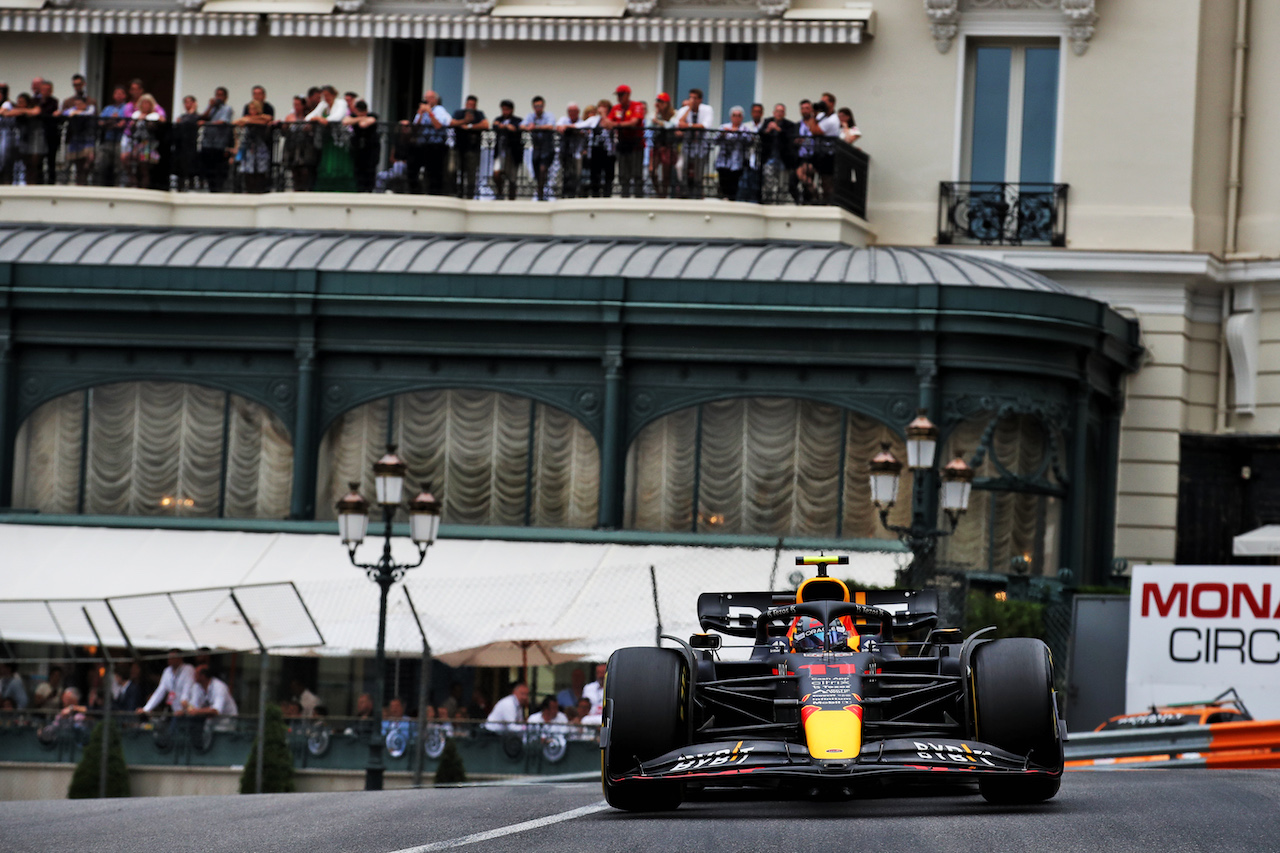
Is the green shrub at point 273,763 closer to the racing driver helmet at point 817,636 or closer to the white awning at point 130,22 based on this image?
the racing driver helmet at point 817,636

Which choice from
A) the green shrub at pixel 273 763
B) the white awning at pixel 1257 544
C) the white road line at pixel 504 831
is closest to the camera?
the white road line at pixel 504 831

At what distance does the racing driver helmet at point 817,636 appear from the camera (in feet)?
38.6

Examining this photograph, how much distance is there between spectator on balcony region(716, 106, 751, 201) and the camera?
28.0 m

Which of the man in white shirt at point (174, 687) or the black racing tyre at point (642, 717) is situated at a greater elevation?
the black racing tyre at point (642, 717)

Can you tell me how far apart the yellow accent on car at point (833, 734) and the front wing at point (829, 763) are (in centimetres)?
5

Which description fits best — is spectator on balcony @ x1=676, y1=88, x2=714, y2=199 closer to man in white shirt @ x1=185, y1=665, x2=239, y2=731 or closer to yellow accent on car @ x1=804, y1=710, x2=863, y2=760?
man in white shirt @ x1=185, y1=665, x2=239, y2=731

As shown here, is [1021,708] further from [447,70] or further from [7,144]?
[7,144]

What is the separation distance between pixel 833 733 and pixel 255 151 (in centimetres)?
2064

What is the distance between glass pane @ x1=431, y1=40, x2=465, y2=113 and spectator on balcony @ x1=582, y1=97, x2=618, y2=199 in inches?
142

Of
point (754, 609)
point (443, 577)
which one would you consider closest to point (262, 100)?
point (443, 577)

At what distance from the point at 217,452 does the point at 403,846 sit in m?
17.9

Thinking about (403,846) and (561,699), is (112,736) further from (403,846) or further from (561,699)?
(403,846)

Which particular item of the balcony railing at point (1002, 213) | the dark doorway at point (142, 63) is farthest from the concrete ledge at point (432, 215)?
the dark doorway at point (142, 63)

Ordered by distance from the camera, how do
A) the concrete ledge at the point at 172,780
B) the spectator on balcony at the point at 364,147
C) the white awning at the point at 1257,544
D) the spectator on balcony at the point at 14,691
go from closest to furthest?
the concrete ledge at the point at 172,780
the spectator on balcony at the point at 14,691
the white awning at the point at 1257,544
the spectator on balcony at the point at 364,147
